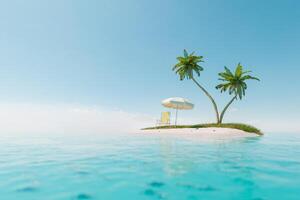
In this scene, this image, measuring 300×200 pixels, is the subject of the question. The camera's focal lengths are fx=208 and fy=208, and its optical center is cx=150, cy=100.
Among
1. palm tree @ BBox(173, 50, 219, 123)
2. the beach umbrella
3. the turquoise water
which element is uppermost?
palm tree @ BBox(173, 50, 219, 123)

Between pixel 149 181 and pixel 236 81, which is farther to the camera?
pixel 236 81

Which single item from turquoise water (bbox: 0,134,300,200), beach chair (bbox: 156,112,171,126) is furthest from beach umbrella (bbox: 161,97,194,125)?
turquoise water (bbox: 0,134,300,200)

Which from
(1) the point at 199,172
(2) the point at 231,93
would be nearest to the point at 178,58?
(2) the point at 231,93

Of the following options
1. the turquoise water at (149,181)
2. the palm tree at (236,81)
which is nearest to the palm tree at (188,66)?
the palm tree at (236,81)

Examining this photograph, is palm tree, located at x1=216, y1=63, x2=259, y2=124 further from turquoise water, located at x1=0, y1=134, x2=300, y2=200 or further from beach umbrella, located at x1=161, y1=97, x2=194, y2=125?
turquoise water, located at x1=0, y1=134, x2=300, y2=200

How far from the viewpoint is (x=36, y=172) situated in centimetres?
520

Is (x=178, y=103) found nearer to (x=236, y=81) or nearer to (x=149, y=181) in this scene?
(x=236, y=81)

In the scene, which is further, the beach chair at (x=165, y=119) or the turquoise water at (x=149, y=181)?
the beach chair at (x=165, y=119)

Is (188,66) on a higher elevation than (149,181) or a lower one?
higher

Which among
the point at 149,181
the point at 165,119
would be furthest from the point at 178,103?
the point at 149,181

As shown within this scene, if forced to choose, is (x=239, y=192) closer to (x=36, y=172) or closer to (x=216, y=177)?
(x=216, y=177)

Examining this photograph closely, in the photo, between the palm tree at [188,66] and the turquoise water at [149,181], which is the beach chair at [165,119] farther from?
the turquoise water at [149,181]

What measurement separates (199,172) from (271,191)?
166 cm

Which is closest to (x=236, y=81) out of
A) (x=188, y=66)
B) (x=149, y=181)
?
(x=188, y=66)
